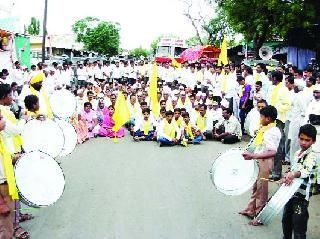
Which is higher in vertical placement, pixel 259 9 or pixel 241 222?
pixel 259 9

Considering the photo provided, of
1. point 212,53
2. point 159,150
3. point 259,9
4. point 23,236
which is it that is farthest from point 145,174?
point 212,53

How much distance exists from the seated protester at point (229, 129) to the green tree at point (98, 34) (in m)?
35.8

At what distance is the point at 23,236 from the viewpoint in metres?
5.59

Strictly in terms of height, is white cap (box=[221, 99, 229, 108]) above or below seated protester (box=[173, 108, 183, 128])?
above

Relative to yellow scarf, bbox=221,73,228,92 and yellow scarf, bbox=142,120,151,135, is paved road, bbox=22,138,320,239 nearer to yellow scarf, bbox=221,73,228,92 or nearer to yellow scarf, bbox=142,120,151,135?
yellow scarf, bbox=142,120,151,135

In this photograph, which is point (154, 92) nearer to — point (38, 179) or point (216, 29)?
point (38, 179)

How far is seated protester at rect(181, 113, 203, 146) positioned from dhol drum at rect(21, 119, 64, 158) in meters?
5.85

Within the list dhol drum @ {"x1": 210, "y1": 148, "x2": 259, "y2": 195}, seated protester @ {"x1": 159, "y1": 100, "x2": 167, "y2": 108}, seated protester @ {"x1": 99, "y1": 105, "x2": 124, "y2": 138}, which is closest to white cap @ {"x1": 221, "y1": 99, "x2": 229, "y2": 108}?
seated protester @ {"x1": 159, "y1": 100, "x2": 167, "y2": 108}

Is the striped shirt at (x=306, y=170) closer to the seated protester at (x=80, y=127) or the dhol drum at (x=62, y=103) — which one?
the dhol drum at (x=62, y=103)

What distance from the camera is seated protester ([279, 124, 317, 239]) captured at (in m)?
4.78

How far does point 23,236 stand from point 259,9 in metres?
21.0

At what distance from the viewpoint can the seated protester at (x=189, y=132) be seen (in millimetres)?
12430

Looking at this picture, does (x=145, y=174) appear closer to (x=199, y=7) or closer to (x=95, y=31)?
(x=199, y=7)

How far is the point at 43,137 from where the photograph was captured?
6594 millimetres
